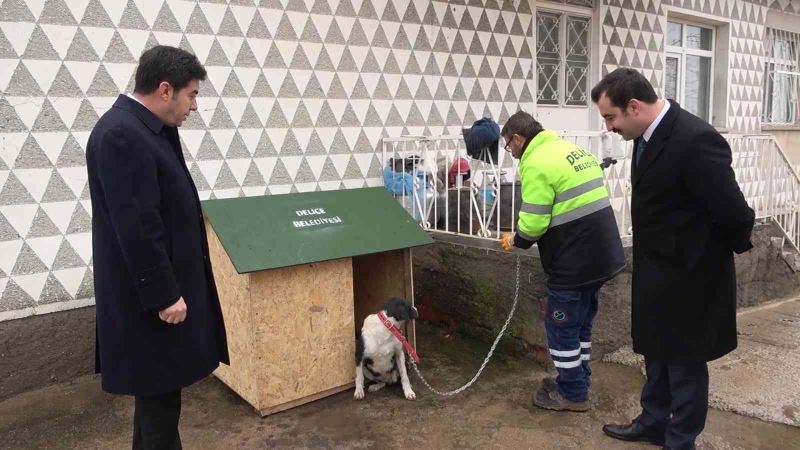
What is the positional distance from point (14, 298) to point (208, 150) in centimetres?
169

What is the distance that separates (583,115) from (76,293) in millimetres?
6043

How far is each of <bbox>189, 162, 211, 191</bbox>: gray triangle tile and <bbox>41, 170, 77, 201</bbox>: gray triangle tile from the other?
2.83 feet

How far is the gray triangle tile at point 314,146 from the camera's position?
513 centimetres

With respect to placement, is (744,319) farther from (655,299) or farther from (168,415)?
(168,415)

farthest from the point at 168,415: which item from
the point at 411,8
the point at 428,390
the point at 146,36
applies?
the point at 411,8

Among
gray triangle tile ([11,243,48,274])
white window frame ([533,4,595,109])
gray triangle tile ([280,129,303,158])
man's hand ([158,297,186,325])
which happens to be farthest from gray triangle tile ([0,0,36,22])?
white window frame ([533,4,595,109])

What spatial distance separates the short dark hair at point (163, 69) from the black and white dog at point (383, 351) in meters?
2.04

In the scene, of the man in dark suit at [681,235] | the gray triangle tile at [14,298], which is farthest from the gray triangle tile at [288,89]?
the man in dark suit at [681,235]

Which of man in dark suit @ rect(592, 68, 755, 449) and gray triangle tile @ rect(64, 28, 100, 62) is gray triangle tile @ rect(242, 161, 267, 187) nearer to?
gray triangle tile @ rect(64, 28, 100, 62)

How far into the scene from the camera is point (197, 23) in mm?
4500

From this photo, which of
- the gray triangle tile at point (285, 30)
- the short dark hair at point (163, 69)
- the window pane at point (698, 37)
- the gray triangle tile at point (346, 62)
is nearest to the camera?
the short dark hair at point (163, 69)

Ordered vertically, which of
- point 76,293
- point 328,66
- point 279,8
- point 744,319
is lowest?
point 744,319

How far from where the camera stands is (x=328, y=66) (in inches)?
205

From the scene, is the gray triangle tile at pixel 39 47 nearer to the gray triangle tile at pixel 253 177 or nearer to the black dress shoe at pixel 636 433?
the gray triangle tile at pixel 253 177
